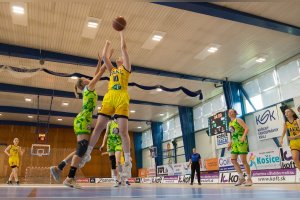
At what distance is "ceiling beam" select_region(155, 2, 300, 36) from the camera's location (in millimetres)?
8992

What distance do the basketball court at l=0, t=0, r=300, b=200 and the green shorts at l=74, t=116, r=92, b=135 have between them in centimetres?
8

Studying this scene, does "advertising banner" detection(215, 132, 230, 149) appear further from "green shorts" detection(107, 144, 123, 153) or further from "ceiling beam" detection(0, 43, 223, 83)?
"green shorts" detection(107, 144, 123, 153)

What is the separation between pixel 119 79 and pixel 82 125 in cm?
103

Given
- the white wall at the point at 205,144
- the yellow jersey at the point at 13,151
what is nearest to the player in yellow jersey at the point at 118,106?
the yellow jersey at the point at 13,151

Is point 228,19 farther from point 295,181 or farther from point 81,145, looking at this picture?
point 81,145

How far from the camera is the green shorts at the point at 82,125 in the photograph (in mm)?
4441

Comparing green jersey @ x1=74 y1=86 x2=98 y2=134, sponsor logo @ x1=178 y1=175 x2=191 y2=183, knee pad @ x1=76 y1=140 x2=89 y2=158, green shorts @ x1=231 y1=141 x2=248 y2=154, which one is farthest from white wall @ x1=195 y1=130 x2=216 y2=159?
knee pad @ x1=76 y1=140 x2=89 y2=158

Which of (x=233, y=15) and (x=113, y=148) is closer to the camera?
(x=113, y=148)

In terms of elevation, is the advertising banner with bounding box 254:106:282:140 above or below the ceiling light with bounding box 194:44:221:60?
below

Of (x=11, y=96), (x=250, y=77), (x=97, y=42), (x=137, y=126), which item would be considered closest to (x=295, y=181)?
(x=250, y=77)

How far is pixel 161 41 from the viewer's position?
12016 mm

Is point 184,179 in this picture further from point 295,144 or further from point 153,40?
point 295,144

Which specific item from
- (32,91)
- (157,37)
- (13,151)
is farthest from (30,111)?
(157,37)

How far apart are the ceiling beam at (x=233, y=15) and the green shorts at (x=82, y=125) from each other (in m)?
5.75
